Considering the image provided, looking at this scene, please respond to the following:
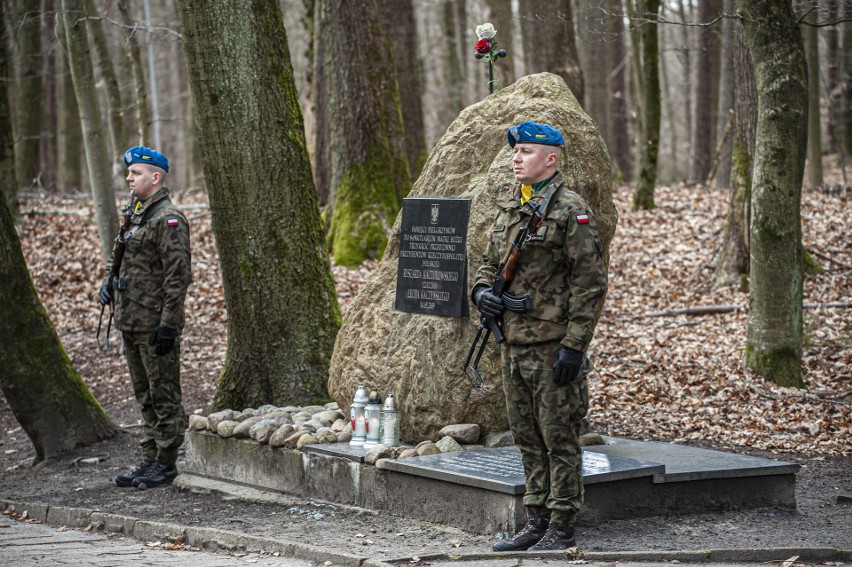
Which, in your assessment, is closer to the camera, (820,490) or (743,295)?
(820,490)

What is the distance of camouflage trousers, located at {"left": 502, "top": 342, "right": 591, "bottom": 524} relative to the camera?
557 centimetres

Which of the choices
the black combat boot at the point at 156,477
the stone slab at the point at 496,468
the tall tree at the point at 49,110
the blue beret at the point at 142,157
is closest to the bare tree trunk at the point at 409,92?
the tall tree at the point at 49,110

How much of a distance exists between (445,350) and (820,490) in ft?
10.1

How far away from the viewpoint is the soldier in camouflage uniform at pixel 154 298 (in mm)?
7820

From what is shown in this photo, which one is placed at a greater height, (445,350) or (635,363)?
(445,350)

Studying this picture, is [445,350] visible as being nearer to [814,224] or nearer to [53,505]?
[53,505]

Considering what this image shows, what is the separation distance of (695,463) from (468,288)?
2.03 m

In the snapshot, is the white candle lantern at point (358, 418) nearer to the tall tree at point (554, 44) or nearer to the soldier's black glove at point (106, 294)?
the soldier's black glove at point (106, 294)

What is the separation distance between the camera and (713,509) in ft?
21.6

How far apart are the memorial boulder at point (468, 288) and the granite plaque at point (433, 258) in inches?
3.0

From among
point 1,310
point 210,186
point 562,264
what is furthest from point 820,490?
point 1,310

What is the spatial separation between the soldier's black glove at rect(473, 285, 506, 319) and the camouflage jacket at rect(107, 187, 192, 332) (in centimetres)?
296

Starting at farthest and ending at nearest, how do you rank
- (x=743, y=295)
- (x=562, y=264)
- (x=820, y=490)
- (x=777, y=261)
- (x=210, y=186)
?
(x=743, y=295) → (x=777, y=261) → (x=210, y=186) → (x=820, y=490) → (x=562, y=264)

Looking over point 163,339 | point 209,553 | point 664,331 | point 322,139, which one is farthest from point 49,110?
point 209,553
